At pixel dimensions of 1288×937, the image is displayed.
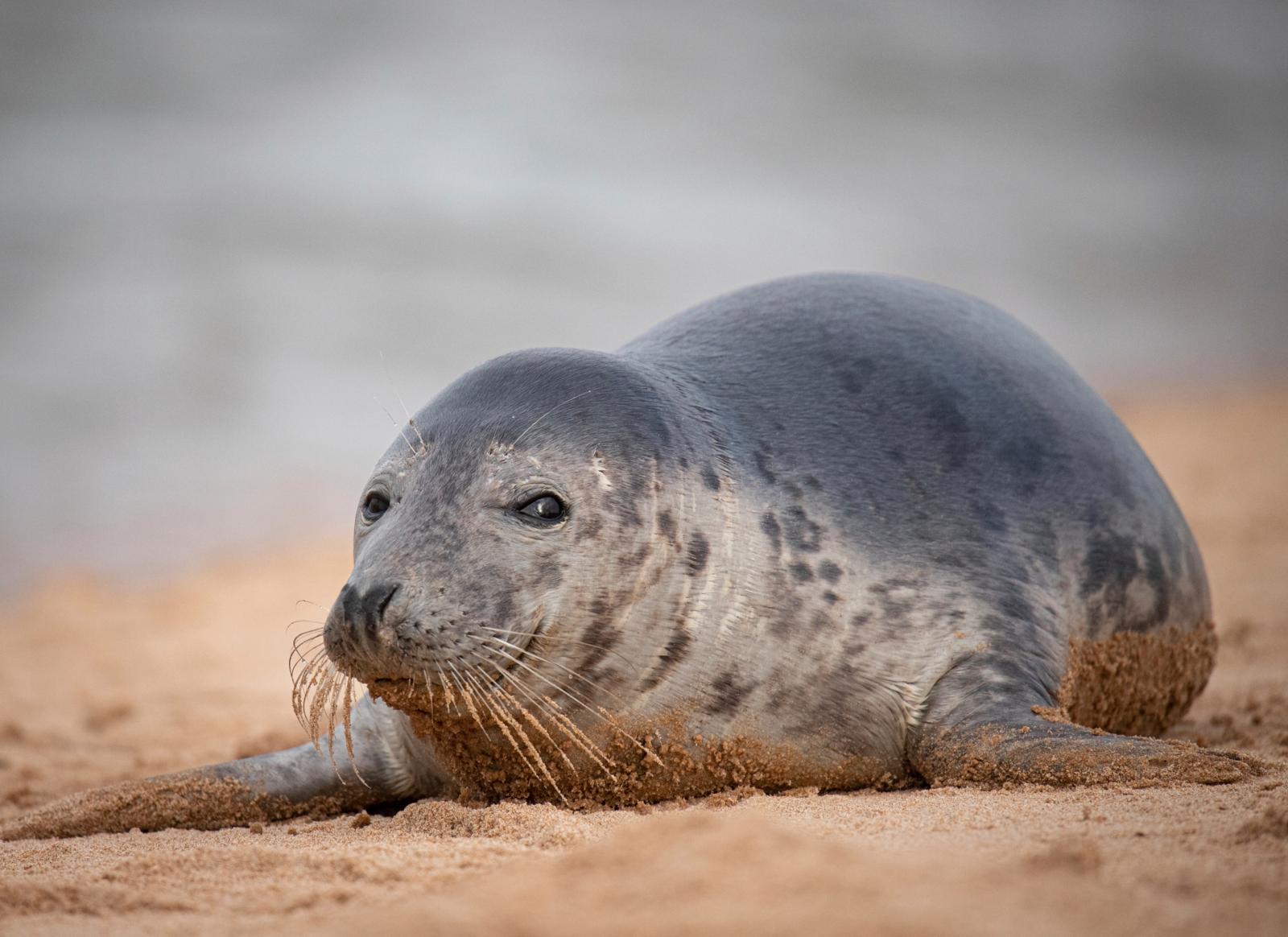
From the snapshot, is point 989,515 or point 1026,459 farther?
point 1026,459

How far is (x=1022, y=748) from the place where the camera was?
2914mm

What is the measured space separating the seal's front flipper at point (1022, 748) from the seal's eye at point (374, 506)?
1.34 meters

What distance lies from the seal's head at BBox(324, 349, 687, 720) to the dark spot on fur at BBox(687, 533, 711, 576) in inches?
1.5

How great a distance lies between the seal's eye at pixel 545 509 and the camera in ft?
9.58

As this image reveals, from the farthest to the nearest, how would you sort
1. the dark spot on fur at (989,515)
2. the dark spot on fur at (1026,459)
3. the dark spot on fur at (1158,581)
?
1. the dark spot on fur at (1158,581)
2. the dark spot on fur at (1026,459)
3. the dark spot on fur at (989,515)

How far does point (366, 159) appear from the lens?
1816 centimetres

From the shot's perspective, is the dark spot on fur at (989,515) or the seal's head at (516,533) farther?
the dark spot on fur at (989,515)

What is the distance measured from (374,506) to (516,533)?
41 cm

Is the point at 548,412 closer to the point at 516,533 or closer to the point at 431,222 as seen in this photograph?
the point at 516,533

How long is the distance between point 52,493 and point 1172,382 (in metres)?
10.1

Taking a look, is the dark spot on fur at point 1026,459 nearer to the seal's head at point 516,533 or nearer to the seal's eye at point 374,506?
the seal's head at point 516,533

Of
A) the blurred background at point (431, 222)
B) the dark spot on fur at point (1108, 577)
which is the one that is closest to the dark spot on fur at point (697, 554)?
the dark spot on fur at point (1108, 577)

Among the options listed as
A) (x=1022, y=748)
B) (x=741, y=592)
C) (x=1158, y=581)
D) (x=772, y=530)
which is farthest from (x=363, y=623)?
(x=1158, y=581)

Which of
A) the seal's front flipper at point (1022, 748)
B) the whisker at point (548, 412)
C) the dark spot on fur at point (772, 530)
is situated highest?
the whisker at point (548, 412)
